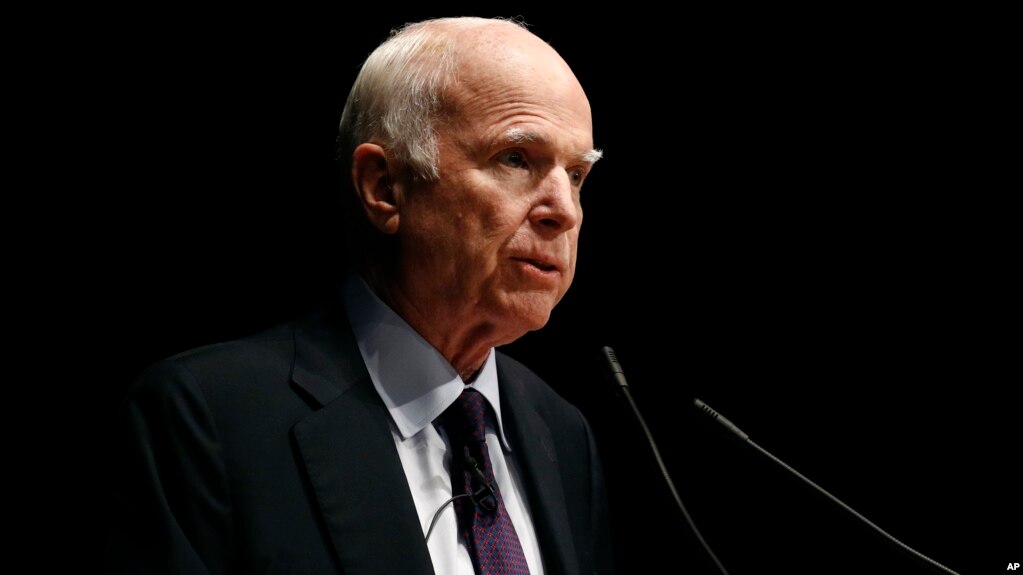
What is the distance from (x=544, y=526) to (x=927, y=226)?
4.51ft

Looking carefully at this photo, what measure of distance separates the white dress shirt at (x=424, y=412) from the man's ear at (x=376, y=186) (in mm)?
144

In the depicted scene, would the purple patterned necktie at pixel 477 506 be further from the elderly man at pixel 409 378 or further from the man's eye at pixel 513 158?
the man's eye at pixel 513 158

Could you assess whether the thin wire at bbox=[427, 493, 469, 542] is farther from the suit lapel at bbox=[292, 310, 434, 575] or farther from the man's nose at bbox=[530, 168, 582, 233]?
the man's nose at bbox=[530, 168, 582, 233]

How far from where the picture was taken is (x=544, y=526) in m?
2.06

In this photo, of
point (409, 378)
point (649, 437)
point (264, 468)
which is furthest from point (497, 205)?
point (264, 468)

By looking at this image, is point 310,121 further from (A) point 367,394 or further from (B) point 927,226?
(B) point 927,226

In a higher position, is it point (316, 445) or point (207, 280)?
point (207, 280)

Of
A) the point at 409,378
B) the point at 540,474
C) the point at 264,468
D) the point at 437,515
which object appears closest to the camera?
the point at 264,468

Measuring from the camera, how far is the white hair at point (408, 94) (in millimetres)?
1976

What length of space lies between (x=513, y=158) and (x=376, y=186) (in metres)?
0.28

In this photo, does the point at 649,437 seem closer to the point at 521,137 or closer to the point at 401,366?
the point at 401,366

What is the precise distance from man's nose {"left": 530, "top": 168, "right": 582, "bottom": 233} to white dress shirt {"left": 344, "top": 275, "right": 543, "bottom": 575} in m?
0.33

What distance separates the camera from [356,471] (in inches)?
70.9

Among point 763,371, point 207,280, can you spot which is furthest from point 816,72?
point 207,280
